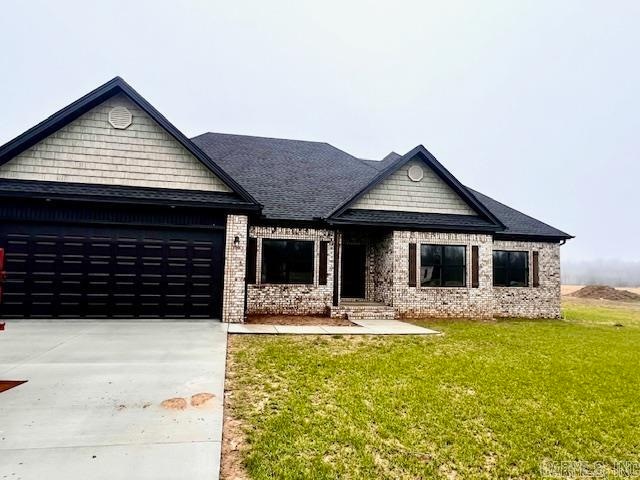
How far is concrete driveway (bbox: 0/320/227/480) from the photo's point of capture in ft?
10.2

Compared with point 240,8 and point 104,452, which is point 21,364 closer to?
point 104,452

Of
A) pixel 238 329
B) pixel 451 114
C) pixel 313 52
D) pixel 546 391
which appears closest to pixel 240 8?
pixel 313 52

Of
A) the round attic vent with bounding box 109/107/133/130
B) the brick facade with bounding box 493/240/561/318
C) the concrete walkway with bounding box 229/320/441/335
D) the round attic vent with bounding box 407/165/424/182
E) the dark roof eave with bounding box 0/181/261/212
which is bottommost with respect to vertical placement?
the concrete walkway with bounding box 229/320/441/335

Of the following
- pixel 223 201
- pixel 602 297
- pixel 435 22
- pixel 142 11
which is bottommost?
pixel 602 297

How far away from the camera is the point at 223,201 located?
1084cm

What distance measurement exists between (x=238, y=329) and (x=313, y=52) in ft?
183

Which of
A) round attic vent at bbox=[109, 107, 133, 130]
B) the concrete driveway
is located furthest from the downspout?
round attic vent at bbox=[109, 107, 133, 130]

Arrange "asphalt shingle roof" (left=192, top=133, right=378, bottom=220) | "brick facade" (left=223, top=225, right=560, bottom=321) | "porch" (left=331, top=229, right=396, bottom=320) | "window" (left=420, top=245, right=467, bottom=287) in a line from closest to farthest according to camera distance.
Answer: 1. "brick facade" (left=223, top=225, right=560, bottom=321)
2. "porch" (left=331, top=229, right=396, bottom=320)
3. "asphalt shingle roof" (left=192, top=133, right=378, bottom=220)
4. "window" (left=420, top=245, right=467, bottom=287)

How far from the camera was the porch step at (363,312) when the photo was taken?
1266cm

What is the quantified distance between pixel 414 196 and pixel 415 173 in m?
0.92

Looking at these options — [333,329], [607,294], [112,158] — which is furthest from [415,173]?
[607,294]

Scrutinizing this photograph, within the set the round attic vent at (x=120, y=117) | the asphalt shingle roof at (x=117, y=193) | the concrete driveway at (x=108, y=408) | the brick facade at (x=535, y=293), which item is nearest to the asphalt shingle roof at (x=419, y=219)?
the brick facade at (x=535, y=293)

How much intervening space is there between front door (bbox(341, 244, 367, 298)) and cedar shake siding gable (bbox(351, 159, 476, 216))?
2.10 metres

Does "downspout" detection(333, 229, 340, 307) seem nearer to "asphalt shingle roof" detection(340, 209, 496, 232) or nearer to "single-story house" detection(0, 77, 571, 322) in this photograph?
"single-story house" detection(0, 77, 571, 322)
